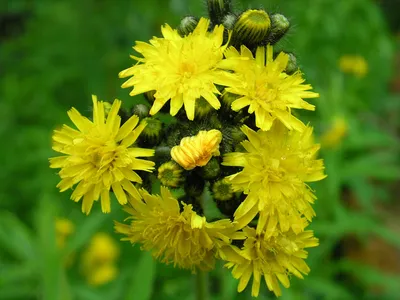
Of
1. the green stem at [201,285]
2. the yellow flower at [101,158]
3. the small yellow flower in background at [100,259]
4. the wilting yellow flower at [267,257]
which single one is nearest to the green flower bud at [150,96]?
the yellow flower at [101,158]

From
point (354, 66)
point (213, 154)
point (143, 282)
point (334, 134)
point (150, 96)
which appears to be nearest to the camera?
point (213, 154)

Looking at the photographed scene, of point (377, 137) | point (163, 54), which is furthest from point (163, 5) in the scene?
point (163, 54)

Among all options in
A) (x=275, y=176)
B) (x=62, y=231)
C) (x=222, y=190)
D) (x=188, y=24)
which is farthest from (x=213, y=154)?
(x=62, y=231)

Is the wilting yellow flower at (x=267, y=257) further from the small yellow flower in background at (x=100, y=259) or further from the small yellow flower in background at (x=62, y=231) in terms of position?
the small yellow flower in background at (x=100, y=259)

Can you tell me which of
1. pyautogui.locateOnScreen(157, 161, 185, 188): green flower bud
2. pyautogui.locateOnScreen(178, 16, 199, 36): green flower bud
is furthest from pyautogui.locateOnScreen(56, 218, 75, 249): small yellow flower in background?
pyautogui.locateOnScreen(178, 16, 199, 36): green flower bud

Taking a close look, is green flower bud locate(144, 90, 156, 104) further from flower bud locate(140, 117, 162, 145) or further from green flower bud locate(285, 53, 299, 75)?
green flower bud locate(285, 53, 299, 75)

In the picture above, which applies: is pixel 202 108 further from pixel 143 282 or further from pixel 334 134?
pixel 334 134

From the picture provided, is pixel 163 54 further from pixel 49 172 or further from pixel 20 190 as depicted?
pixel 20 190
